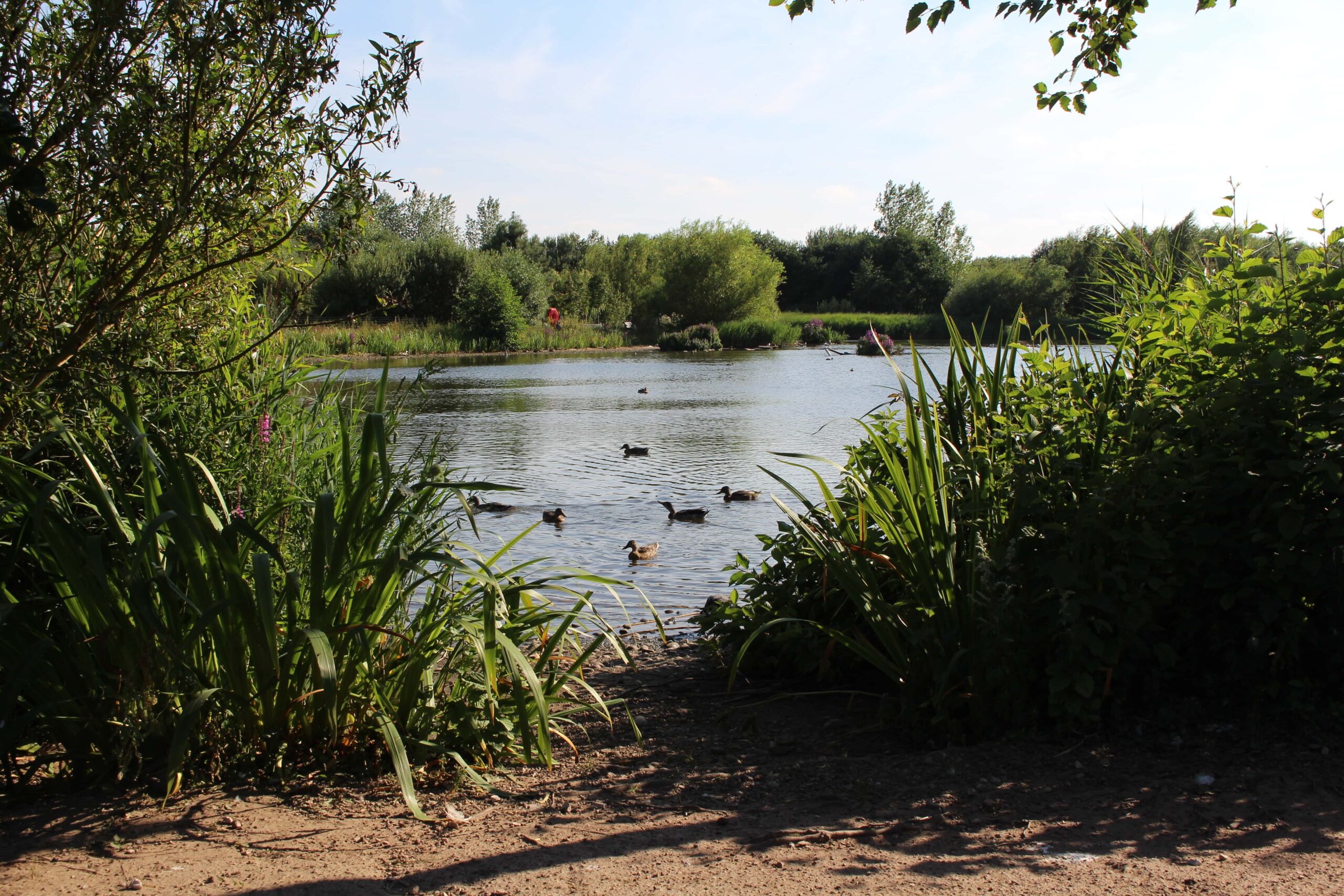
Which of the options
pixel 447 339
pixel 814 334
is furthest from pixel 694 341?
pixel 447 339

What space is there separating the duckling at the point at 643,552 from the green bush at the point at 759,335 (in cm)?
4383

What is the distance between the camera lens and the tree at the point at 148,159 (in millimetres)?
2893

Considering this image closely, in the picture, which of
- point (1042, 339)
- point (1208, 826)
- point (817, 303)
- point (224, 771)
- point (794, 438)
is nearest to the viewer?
point (1208, 826)

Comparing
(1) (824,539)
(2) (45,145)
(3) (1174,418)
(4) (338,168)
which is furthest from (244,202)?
(3) (1174,418)

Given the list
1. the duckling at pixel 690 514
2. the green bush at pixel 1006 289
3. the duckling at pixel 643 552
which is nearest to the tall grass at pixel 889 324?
the green bush at pixel 1006 289

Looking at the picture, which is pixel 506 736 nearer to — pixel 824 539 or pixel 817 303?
pixel 824 539

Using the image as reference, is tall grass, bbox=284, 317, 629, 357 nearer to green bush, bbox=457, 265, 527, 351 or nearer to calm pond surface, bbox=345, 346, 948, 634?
green bush, bbox=457, 265, 527, 351

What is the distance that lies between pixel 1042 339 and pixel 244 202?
3221 millimetres

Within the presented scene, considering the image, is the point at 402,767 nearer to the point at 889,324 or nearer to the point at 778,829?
the point at 778,829

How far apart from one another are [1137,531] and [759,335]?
5019 centimetres

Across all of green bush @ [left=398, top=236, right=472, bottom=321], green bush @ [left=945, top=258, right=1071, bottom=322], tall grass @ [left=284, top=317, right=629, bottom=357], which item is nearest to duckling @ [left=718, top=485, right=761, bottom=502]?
tall grass @ [left=284, top=317, right=629, bottom=357]

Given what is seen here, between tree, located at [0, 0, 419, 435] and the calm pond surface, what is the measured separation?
913 millimetres

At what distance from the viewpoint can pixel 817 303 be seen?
3056 inches

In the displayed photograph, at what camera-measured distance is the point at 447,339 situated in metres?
44.9
